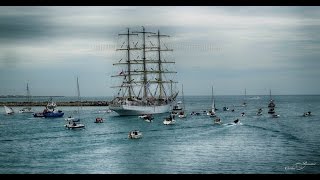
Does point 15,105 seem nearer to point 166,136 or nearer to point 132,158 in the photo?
point 166,136

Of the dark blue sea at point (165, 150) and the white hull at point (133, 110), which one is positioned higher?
the white hull at point (133, 110)

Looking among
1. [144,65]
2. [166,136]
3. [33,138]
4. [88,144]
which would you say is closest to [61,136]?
[33,138]

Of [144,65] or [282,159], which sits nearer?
[282,159]

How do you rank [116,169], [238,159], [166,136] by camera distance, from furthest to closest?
1. [166,136]
2. [238,159]
3. [116,169]

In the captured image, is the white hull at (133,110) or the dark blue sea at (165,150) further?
the white hull at (133,110)

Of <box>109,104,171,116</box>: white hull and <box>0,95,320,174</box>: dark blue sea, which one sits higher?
<box>109,104,171,116</box>: white hull

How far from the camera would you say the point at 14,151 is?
49.0ft

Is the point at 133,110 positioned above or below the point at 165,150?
above

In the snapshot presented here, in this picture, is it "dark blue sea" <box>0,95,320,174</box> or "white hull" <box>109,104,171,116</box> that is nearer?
"dark blue sea" <box>0,95,320,174</box>

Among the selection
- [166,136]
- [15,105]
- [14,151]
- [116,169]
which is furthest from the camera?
[15,105]

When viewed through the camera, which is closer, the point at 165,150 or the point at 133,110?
the point at 165,150
